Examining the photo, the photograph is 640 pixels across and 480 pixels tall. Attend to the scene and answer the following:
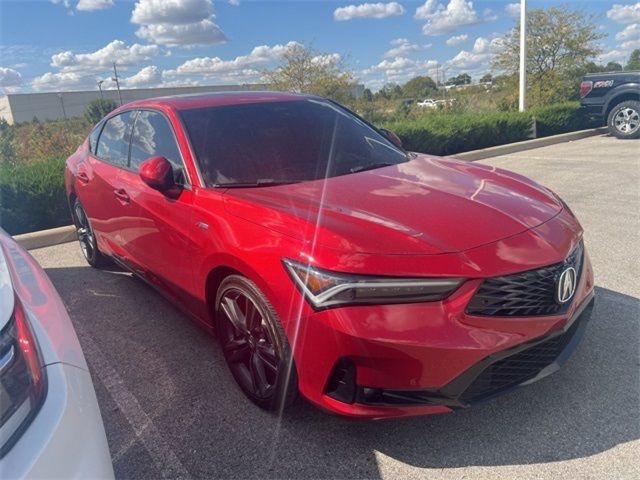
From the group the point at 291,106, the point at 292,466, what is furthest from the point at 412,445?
the point at 291,106

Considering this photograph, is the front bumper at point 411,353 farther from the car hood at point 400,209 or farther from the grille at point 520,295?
the car hood at point 400,209

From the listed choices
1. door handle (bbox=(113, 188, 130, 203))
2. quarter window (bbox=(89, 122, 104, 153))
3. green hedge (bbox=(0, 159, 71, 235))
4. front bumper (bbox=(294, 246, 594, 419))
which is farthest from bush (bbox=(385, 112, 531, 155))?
front bumper (bbox=(294, 246, 594, 419))

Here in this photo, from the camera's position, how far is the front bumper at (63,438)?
1.20 m

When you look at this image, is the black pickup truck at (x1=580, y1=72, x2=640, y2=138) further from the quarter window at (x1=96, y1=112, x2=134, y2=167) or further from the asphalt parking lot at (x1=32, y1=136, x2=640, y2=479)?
the quarter window at (x1=96, y1=112, x2=134, y2=167)

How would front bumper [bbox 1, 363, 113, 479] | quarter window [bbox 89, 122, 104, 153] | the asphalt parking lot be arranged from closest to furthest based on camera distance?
front bumper [bbox 1, 363, 113, 479]
the asphalt parking lot
quarter window [bbox 89, 122, 104, 153]

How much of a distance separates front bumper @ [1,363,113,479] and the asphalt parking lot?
0.98 meters

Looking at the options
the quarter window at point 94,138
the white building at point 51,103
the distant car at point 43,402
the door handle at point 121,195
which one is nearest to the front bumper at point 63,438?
the distant car at point 43,402

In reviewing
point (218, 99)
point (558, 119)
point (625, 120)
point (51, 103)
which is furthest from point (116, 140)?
point (51, 103)

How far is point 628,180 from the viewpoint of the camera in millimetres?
7816

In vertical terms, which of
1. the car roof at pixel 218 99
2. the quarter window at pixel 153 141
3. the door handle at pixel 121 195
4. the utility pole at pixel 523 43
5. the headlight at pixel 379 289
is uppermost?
the utility pole at pixel 523 43

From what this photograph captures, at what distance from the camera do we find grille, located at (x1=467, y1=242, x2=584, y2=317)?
2.12 m

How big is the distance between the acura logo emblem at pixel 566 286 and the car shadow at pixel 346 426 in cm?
48

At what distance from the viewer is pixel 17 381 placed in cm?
Answer: 132

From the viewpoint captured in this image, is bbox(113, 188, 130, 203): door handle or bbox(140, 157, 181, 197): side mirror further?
bbox(113, 188, 130, 203): door handle
